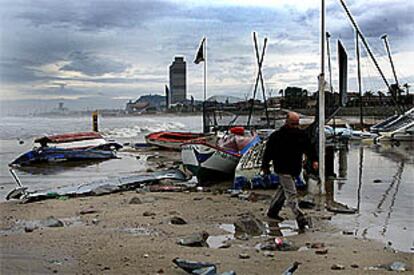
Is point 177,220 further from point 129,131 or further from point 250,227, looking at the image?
point 129,131

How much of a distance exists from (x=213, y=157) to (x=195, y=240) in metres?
6.76

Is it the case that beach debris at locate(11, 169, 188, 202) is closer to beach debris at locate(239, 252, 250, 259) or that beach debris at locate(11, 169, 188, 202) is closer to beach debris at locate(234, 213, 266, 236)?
beach debris at locate(234, 213, 266, 236)

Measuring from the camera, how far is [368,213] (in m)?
9.74

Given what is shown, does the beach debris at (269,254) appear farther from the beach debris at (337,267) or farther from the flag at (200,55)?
the flag at (200,55)

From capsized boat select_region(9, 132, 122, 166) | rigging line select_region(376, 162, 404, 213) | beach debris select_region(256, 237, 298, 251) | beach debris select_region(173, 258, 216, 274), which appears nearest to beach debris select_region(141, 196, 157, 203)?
beach debris select_region(256, 237, 298, 251)

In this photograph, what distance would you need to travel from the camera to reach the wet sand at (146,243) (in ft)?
20.4

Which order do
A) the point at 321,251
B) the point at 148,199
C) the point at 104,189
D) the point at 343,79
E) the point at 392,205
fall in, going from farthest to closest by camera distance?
the point at 343,79, the point at 104,189, the point at 148,199, the point at 392,205, the point at 321,251

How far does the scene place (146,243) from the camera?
7348mm

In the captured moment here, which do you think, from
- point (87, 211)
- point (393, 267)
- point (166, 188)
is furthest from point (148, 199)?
point (393, 267)

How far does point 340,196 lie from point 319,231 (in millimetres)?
3637

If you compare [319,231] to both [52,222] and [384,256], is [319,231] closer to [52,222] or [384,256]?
[384,256]

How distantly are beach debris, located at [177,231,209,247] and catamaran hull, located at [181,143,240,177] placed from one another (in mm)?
6348

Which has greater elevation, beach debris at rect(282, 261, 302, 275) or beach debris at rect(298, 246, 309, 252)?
beach debris at rect(282, 261, 302, 275)

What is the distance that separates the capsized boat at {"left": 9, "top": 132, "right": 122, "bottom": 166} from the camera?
20.7m
